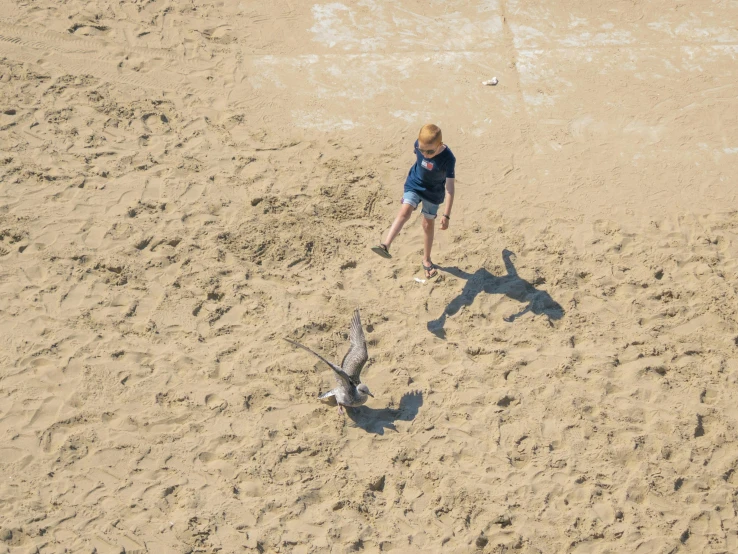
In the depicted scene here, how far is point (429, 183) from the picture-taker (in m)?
5.58

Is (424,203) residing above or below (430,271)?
above

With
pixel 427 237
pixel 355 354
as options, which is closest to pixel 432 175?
pixel 427 237

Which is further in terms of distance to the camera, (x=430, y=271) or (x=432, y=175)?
(x=430, y=271)

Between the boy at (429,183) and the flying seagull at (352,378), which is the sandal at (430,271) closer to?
the boy at (429,183)

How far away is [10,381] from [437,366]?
3220 millimetres

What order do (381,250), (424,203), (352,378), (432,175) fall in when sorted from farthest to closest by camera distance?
(381,250) < (424,203) < (432,175) < (352,378)

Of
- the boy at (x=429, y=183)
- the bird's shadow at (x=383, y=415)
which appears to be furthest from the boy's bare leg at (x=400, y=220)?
the bird's shadow at (x=383, y=415)

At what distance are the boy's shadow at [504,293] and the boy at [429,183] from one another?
1.19ft

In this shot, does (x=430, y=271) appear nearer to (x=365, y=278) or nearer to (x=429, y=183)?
(x=365, y=278)

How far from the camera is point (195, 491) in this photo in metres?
4.61

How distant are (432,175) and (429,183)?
0.28 feet

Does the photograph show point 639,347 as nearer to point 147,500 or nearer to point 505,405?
point 505,405

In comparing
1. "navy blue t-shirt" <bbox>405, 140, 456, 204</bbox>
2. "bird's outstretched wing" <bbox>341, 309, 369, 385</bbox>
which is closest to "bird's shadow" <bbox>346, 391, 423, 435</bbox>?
"bird's outstretched wing" <bbox>341, 309, 369, 385</bbox>

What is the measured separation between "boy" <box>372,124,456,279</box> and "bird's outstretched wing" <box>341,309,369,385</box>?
0.85 meters
